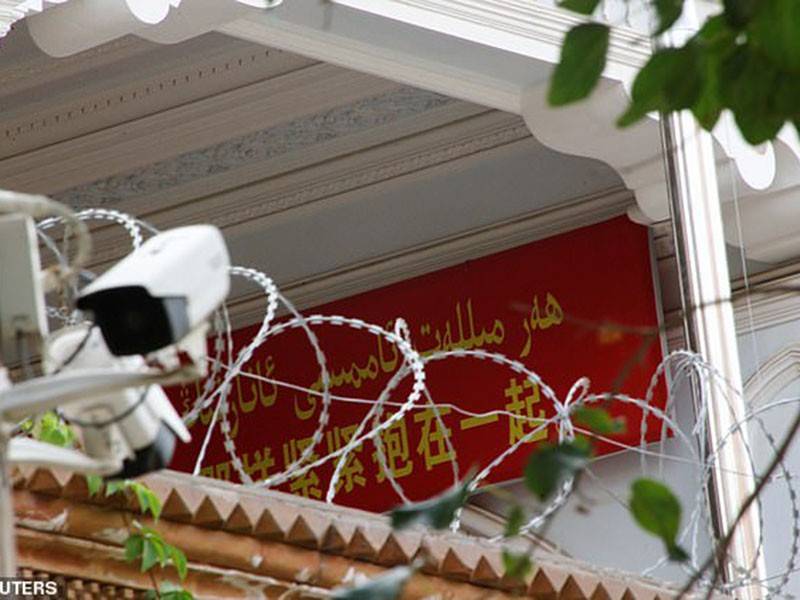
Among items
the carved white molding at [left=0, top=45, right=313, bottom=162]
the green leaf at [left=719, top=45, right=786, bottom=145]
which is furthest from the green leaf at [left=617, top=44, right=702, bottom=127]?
the carved white molding at [left=0, top=45, right=313, bottom=162]

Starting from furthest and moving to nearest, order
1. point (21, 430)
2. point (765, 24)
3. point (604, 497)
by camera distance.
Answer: point (604, 497), point (21, 430), point (765, 24)

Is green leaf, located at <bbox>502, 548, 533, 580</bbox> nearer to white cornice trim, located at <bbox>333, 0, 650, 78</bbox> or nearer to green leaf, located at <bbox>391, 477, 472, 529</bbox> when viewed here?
green leaf, located at <bbox>391, 477, 472, 529</bbox>

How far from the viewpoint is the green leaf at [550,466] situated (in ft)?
6.72

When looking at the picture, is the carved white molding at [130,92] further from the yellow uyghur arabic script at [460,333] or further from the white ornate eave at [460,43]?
the white ornate eave at [460,43]

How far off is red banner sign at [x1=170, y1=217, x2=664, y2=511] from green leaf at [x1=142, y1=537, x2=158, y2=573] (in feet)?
18.9

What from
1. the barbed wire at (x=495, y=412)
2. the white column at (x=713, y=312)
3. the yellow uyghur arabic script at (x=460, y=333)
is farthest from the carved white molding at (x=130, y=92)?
the white column at (x=713, y=312)

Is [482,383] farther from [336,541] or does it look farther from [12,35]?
[336,541]

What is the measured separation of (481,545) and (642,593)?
633 mm

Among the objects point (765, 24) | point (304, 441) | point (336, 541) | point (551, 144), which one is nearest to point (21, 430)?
point (336, 541)

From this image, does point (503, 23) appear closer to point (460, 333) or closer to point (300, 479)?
point (460, 333)

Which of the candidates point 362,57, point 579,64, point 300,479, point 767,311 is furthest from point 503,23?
point 579,64

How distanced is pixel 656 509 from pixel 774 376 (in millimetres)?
8767

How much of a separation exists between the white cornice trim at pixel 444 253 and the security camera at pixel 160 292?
324 inches

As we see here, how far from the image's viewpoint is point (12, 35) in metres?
9.88
